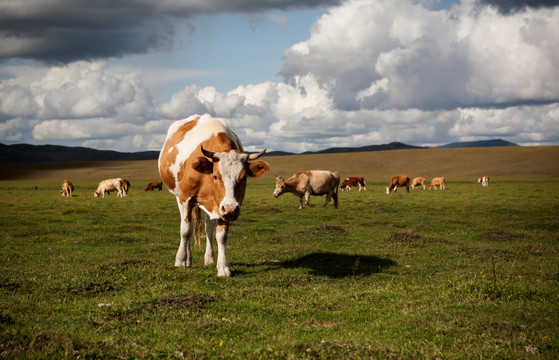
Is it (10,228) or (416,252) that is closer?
(416,252)

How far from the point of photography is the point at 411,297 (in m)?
8.73

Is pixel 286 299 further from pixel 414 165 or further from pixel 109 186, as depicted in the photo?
pixel 414 165

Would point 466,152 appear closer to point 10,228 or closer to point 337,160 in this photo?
point 337,160

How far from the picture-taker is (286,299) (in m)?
8.88

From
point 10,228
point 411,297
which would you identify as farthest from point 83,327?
point 10,228

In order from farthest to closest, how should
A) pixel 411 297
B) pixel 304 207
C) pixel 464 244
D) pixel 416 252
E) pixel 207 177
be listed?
1. pixel 304 207
2. pixel 464 244
3. pixel 416 252
4. pixel 207 177
5. pixel 411 297

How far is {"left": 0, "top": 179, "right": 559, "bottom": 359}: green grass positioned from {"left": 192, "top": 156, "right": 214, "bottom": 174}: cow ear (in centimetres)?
239

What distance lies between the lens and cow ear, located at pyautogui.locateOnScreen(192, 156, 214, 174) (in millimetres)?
10531

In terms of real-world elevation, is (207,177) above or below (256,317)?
above

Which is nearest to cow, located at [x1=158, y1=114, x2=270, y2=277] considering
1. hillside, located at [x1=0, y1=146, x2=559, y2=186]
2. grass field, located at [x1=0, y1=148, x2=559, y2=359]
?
grass field, located at [x1=0, y1=148, x2=559, y2=359]

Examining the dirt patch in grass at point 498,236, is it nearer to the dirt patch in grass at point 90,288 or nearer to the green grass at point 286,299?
the green grass at point 286,299

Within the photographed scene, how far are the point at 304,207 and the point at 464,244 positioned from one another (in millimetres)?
16204

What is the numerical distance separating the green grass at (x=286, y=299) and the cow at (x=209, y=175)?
930mm

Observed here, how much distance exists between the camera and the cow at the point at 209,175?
33.7ft
